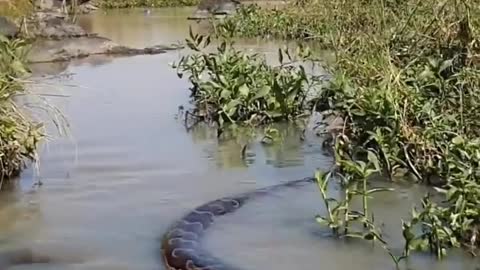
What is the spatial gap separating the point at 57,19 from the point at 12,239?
17.3 metres

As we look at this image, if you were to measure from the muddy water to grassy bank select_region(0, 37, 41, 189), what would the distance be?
203 millimetres

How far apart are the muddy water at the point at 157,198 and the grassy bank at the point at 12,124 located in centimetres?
20

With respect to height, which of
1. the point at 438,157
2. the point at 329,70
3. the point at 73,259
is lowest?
the point at 73,259

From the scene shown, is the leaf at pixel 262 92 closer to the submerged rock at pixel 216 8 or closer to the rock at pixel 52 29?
the rock at pixel 52 29

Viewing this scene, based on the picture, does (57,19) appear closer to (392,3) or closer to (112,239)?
(392,3)

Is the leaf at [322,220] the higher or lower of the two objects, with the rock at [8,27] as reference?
lower

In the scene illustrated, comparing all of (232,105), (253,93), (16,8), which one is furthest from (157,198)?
(16,8)

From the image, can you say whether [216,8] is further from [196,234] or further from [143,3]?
[196,234]

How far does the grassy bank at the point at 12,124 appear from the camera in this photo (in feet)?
22.9

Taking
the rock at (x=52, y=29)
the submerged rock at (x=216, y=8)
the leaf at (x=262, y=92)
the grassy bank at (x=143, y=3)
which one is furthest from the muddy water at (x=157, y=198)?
the grassy bank at (x=143, y=3)

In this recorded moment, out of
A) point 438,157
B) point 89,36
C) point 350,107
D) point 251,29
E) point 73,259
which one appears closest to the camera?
point 73,259

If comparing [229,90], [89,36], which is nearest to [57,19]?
[89,36]

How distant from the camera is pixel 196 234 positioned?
5910 mm

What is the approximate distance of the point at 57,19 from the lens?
22.6 meters
